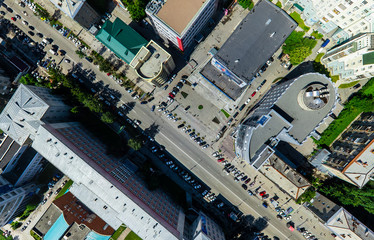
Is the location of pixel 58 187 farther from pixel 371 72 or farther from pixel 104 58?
pixel 371 72

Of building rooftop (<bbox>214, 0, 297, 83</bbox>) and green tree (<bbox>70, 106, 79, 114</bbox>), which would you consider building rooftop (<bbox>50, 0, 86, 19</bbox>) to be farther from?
building rooftop (<bbox>214, 0, 297, 83</bbox>)

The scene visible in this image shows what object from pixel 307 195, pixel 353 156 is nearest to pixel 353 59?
pixel 353 156

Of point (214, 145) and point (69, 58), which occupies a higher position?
point (214, 145)

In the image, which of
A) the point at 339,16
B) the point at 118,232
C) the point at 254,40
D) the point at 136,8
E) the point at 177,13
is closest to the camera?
the point at 177,13

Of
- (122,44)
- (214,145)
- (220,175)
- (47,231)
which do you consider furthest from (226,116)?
(47,231)

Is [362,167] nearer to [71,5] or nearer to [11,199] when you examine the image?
[71,5]

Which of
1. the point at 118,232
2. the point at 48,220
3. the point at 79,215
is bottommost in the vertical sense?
the point at 48,220
